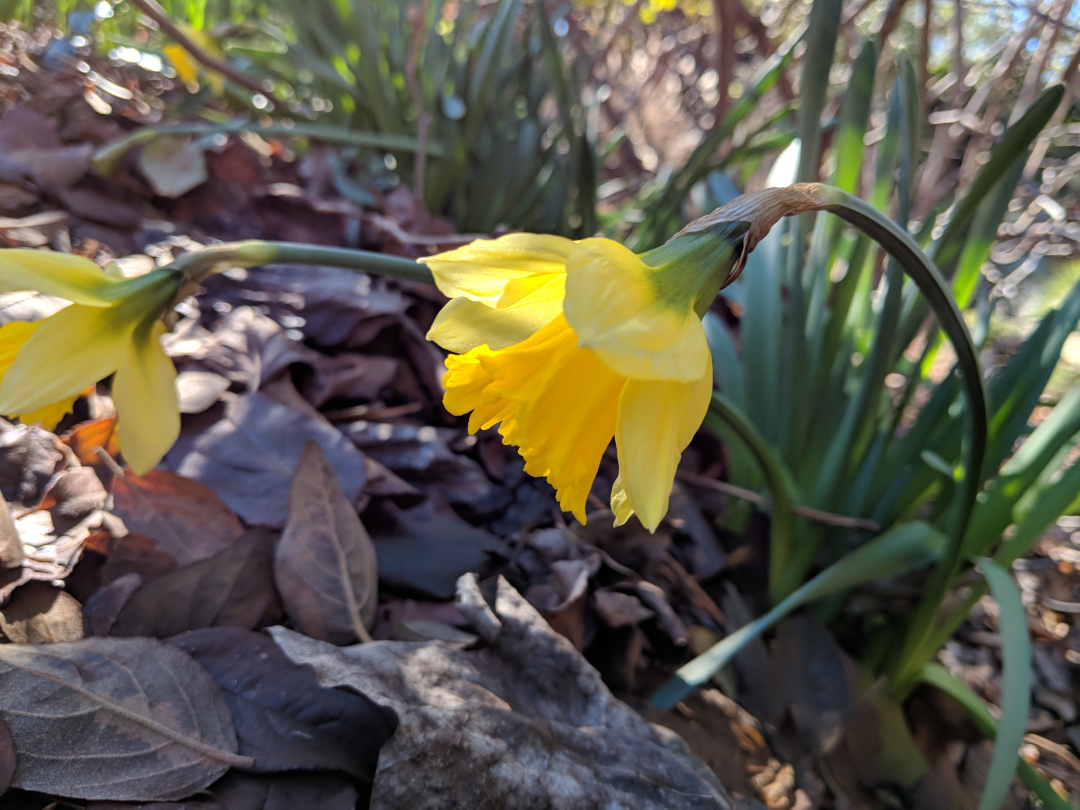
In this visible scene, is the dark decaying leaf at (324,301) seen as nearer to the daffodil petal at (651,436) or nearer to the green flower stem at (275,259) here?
the green flower stem at (275,259)

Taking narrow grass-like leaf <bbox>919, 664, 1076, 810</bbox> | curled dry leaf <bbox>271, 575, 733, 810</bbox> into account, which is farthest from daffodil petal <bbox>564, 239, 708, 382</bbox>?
narrow grass-like leaf <bbox>919, 664, 1076, 810</bbox>

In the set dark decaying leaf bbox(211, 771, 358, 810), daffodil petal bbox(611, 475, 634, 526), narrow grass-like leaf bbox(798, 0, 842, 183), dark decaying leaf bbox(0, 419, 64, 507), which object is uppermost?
narrow grass-like leaf bbox(798, 0, 842, 183)

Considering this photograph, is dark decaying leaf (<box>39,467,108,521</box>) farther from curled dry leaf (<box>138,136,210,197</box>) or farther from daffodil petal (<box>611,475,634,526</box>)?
curled dry leaf (<box>138,136,210,197</box>)

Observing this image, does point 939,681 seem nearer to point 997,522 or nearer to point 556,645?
point 997,522

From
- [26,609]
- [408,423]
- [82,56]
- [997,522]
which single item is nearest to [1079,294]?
[997,522]

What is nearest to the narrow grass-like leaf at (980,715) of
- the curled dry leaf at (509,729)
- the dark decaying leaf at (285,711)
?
the curled dry leaf at (509,729)

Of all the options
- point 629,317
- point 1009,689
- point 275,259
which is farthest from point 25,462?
point 1009,689
